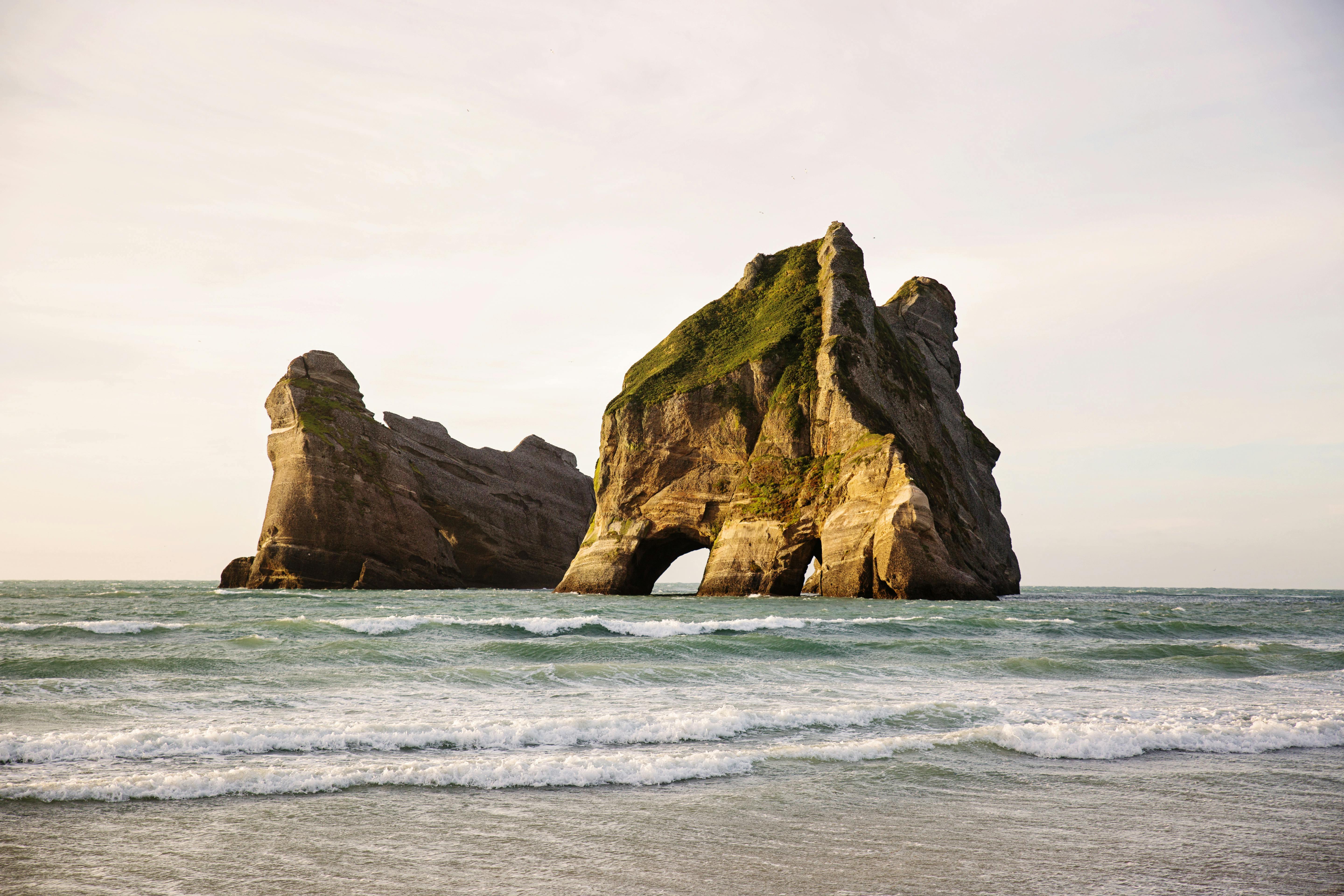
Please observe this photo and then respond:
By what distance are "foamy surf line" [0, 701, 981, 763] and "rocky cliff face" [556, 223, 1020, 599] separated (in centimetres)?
2914

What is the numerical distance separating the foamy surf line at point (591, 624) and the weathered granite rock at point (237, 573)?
42.1m

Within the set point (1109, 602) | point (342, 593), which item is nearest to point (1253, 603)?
point (1109, 602)

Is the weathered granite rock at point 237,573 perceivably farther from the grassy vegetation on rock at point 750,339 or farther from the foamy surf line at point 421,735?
the foamy surf line at point 421,735

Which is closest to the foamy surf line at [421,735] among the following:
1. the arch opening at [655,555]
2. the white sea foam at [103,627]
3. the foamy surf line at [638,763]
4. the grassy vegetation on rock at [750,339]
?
the foamy surf line at [638,763]

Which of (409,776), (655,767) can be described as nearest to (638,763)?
(655,767)

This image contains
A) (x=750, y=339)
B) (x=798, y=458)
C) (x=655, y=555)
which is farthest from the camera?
(x=750, y=339)

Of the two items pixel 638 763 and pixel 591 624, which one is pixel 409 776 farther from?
pixel 591 624

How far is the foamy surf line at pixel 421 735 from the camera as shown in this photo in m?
8.80

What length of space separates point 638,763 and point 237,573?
6107 centimetres

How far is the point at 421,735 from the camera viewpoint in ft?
31.7

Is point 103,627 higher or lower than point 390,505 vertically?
lower

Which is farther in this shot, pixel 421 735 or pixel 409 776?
pixel 421 735

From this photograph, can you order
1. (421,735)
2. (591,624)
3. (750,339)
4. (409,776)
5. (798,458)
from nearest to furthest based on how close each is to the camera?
(409,776) < (421,735) < (591,624) < (798,458) < (750,339)

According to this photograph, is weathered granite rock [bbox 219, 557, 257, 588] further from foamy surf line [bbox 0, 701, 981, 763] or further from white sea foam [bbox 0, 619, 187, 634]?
foamy surf line [bbox 0, 701, 981, 763]
